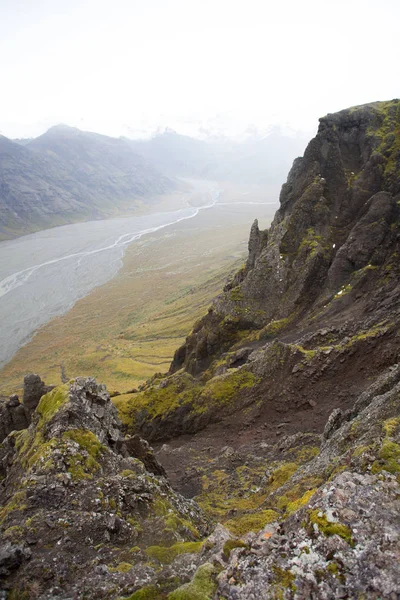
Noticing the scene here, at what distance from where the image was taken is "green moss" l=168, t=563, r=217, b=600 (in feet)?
36.0

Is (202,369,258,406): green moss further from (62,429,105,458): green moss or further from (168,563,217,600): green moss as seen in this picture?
(168,563,217,600): green moss

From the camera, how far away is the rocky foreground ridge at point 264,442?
453 inches

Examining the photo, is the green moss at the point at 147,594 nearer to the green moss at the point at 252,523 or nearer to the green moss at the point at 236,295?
the green moss at the point at 252,523

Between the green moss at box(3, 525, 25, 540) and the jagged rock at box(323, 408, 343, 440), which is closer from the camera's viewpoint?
the green moss at box(3, 525, 25, 540)

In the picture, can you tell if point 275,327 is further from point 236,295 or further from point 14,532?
point 14,532

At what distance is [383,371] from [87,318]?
13314 centimetres

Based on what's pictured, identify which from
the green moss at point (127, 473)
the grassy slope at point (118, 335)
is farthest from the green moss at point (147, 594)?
the grassy slope at point (118, 335)

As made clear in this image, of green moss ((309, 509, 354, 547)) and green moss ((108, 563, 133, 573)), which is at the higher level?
green moss ((309, 509, 354, 547))

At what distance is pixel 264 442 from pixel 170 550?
18625 millimetres

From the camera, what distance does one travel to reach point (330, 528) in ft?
36.8

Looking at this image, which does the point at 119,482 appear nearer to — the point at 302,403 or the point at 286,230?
the point at 302,403

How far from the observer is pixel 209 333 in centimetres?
5009

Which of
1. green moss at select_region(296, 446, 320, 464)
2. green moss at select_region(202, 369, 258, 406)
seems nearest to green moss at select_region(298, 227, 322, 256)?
green moss at select_region(202, 369, 258, 406)

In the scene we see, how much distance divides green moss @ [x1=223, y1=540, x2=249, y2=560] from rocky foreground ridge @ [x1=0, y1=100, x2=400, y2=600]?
5cm
